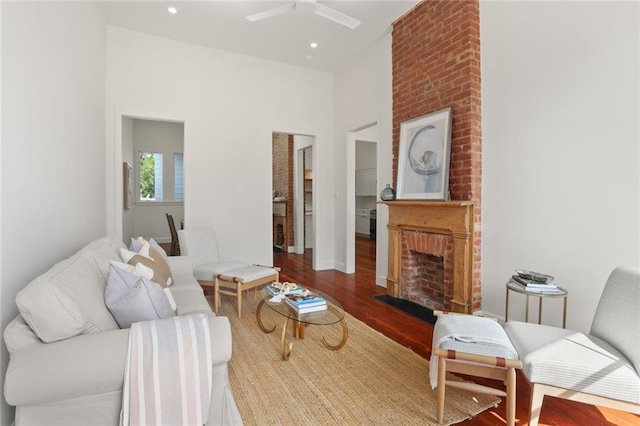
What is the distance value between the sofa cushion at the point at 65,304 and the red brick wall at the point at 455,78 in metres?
3.05

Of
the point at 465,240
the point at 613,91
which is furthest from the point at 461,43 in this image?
the point at 465,240

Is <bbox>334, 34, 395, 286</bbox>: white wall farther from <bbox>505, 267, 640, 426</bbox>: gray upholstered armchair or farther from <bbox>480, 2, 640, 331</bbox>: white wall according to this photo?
<bbox>505, 267, 640, 426</bbox>: gray upholstered armchair

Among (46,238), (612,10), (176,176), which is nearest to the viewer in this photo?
(46,238)

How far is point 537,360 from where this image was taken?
1558 millimetres

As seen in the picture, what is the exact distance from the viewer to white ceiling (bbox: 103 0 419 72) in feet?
11.7

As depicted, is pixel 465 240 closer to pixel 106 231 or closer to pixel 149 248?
pixel 149 248

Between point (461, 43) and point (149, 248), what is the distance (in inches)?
138

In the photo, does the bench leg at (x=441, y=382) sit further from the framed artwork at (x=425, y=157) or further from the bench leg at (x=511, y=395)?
the framed artwork at (x=425, y=157)

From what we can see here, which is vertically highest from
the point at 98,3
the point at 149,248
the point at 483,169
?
the point at 98,3

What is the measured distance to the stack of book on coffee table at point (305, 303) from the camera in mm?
2338

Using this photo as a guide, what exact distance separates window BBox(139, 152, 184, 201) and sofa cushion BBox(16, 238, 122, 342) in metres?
7.13

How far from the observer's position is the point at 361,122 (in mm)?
4805

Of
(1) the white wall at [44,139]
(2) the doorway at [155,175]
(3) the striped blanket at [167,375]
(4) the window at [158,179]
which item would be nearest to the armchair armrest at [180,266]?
(1) the white wall at [44,139]

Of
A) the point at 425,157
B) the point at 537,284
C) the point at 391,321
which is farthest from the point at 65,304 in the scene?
the point at 425,157
